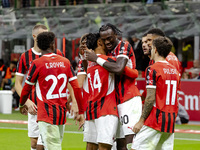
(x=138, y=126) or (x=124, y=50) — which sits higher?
(x=124, y=50)

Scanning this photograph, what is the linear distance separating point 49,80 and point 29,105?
76cm

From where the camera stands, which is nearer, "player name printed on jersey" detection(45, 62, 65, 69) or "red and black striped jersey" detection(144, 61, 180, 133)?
"red and black striped jersey" detection(144, 61, 180, 133)

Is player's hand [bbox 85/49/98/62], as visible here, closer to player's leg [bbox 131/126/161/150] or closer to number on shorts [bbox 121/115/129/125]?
number on shorts [bbox 121/115/129/125]

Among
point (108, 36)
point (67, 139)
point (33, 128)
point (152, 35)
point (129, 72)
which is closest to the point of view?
point (108, 36)

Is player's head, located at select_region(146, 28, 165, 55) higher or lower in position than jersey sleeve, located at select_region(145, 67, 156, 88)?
higher

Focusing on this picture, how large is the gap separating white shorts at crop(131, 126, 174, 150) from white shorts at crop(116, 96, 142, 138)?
0.45 metres

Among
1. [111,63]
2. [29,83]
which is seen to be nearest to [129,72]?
[111,63]

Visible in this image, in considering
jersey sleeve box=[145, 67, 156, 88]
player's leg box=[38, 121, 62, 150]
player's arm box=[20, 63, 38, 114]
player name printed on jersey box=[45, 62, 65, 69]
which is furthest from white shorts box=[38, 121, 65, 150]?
jersey sleeve box=[145, 67, 156, 88]

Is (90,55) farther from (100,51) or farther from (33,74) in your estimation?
(33,74)

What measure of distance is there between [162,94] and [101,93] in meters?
0.84

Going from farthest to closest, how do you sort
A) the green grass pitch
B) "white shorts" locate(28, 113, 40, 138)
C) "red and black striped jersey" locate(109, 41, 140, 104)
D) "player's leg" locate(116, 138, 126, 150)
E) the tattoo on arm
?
the green grass pitch < "white shorts" locate(28, 113, 40, 138) < "player's leg" locate(116, 138, 126, 150) < "red and black striped jersey" locate(109, 41, 140, 104) < the tattoo on arm

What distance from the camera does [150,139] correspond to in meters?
6.57

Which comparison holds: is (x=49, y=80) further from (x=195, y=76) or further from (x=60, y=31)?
(x=60, y=31)

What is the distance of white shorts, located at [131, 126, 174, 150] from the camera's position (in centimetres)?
657
